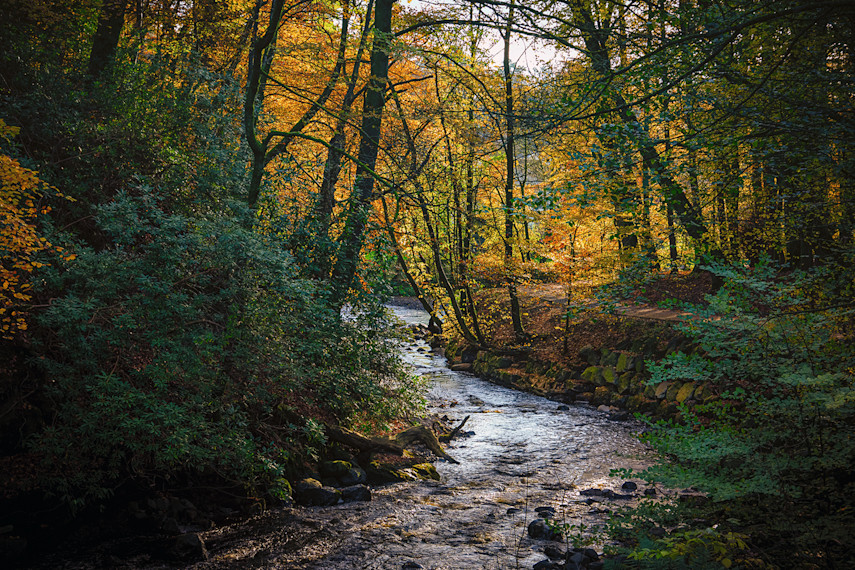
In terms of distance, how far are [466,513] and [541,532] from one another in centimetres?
115

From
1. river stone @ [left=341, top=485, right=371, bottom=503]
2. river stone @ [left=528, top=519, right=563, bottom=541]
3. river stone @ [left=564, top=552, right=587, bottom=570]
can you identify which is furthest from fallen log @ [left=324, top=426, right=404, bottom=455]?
river stone @ [left=564, top=552, right=587, bottom=570]

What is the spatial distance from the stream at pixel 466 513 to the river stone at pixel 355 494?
0.17 m

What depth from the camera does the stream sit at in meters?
5.57

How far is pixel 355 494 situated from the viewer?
7.29 metres

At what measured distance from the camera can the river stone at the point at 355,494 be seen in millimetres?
7234

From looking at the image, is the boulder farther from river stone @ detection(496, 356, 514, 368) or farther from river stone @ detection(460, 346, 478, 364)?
river stone @ detection(460, 346, 478, 364)

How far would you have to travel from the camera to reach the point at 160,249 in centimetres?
A: 584

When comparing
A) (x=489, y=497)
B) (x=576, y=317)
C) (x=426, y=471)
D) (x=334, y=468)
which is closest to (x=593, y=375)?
(x=576, y=317)

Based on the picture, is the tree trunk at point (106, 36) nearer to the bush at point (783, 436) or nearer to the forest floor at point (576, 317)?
the bush at point (783, 436)

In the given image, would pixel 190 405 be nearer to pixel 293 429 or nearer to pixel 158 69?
pixel 293 429

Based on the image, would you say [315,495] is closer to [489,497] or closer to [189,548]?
[189,548]

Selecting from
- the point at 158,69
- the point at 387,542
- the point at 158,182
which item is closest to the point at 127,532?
the point at 387,542

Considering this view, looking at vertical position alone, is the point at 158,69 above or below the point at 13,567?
above

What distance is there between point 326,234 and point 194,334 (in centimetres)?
368
